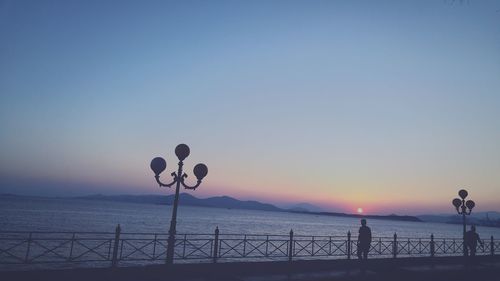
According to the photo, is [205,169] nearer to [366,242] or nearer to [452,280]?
[366,242]

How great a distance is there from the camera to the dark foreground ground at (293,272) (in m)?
11.3

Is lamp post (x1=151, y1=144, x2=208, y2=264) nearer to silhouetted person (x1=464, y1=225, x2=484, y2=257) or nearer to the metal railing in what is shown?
the metal railing

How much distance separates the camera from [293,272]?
545 inches

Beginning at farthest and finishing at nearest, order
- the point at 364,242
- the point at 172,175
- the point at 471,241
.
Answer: the point at 471,241 < the point at 364,242 < the point at 172,175

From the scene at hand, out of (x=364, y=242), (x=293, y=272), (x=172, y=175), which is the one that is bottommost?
(x=293, y=272)

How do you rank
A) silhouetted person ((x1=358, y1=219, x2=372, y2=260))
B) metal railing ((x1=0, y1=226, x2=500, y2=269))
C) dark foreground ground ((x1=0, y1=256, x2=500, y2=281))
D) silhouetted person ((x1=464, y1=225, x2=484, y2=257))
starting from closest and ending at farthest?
dark foreground ground ((x1=0, y1=256, x2=500, y2=281)) < metal railing ((x1=0, y1=226, x2=500, y2=269)) < silhouetted person ((x1=358, y1=219, x2=372, y2=260)) < silhouetted person ((x1=464, y1=225, x2=484, y2=257))

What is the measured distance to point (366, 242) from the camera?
16797 millimetres

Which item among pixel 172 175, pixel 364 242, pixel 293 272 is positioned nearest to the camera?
pixel 172 175

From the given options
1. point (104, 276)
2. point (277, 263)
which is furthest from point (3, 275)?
point (277, 263)

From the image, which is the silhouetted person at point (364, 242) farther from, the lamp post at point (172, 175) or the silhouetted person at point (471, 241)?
the lamp post at point (172, 175)

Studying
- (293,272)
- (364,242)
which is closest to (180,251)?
(364,242)

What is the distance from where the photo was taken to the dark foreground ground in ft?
37.1

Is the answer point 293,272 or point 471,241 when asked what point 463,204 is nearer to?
point 471,241

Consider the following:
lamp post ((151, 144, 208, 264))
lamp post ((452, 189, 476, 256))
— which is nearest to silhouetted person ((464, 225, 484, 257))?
lamp post ((452, 189, 476, 256))
